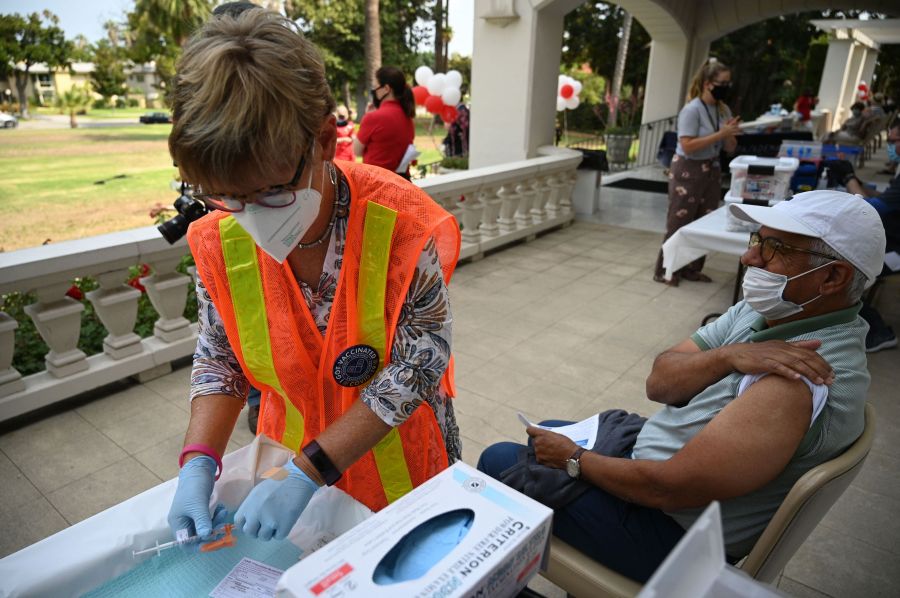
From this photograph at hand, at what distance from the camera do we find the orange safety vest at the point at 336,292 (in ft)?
3.66

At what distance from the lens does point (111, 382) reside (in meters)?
3.08

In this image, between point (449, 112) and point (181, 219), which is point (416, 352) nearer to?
point (181, 219)

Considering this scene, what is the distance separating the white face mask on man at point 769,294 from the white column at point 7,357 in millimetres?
3115

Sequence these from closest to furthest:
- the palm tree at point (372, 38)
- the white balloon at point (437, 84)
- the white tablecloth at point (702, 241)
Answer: the white tablecloth at point (702, 241), the white balloon at point (437, 84), the palm tree at point (372, 38)

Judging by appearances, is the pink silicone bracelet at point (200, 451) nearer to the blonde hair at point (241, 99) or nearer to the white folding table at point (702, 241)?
the blonde hair at point (241, 99)

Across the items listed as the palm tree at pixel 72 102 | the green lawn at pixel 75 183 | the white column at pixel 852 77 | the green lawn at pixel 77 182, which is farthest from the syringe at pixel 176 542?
the palm tree at pixel 72 102

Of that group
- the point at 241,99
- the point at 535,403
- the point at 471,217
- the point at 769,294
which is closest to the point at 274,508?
the point at 241,99

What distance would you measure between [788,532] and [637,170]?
1130 cm

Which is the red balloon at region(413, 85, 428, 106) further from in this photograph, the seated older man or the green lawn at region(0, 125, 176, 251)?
the seated older man

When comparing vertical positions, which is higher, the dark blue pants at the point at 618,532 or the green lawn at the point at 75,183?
the dark blue pants at the point at 618,532

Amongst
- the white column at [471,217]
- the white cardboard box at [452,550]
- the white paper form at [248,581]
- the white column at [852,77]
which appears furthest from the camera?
the white column at [852,77]

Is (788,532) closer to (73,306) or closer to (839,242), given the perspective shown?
(839,242)

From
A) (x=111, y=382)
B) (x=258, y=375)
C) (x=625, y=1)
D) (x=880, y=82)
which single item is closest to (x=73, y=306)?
(x=111, y=382)

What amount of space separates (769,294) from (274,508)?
1.22m
